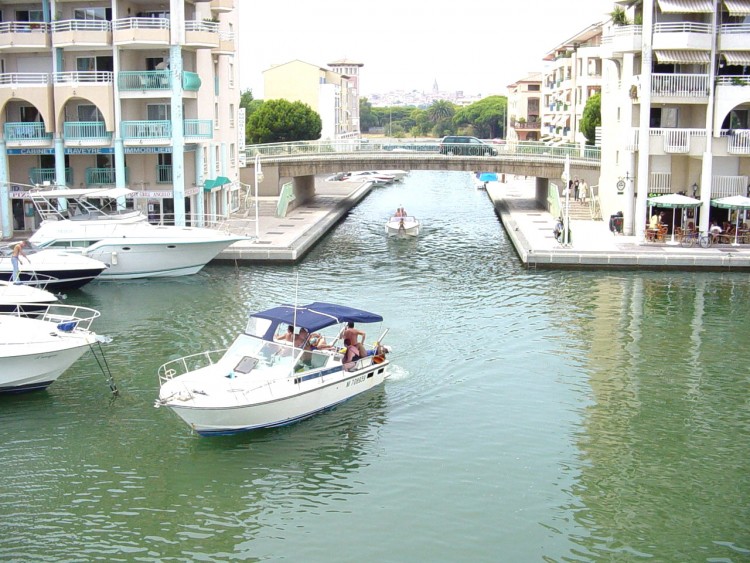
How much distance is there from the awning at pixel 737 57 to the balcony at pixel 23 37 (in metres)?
30.9

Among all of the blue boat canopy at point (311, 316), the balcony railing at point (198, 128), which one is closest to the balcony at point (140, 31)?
the balcony railing at point (198, 128)

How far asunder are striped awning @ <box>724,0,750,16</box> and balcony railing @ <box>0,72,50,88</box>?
101ft

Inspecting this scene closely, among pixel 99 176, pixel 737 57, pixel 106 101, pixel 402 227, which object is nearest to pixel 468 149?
pixel 402 227

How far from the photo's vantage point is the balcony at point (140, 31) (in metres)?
45.4

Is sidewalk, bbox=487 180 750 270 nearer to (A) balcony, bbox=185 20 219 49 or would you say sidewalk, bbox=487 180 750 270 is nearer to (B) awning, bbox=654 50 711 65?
(B) awning, bbox=654 50 711 65

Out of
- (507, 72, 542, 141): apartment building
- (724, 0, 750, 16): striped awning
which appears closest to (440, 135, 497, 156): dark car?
(724, 0, 750, 16): striped awning

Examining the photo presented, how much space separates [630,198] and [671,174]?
2204 millimetres

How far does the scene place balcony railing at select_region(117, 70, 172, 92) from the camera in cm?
4622

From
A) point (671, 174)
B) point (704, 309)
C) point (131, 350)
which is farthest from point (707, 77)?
point (131, 350)

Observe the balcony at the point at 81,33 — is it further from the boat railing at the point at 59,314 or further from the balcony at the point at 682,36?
the balcony at the point at 682,36

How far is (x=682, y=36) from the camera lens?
43.9m

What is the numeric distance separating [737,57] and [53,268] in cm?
3017

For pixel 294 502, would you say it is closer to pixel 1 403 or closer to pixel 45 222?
pixel 1 403

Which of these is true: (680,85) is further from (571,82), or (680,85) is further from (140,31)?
(571,82)
